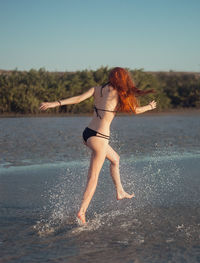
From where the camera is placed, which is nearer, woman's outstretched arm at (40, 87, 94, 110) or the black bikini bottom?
woman's outstretched arm at (40, 87, 94, 110)

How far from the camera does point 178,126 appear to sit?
19.6 m

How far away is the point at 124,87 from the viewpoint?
18.1 ft

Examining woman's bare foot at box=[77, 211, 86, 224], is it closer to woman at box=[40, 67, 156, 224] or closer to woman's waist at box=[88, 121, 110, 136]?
woman at box=[40, 67, 156, 224]

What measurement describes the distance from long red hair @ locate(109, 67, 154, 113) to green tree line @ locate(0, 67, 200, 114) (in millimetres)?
18445

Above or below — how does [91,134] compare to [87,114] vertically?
above

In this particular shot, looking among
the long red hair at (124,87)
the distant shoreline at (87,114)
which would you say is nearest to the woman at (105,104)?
the long red hair at (124,87)

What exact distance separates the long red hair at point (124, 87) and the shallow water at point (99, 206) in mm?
1500

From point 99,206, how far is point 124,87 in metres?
2.06

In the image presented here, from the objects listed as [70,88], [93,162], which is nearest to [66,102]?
[93,162]

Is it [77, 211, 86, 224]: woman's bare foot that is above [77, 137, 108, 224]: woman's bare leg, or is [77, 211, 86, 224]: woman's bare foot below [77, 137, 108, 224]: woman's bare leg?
below

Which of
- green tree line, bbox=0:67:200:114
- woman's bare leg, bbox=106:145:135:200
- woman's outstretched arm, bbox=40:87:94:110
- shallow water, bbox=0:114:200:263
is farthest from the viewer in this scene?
green tree line, bbox=0:67:200:114

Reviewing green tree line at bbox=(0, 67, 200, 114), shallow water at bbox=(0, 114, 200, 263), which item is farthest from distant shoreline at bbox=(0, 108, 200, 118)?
shallow water at bbox=(0, 114, 200, 263)

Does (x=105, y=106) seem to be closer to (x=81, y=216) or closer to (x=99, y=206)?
(x=81, y=216)

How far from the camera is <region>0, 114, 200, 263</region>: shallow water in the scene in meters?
4.80
